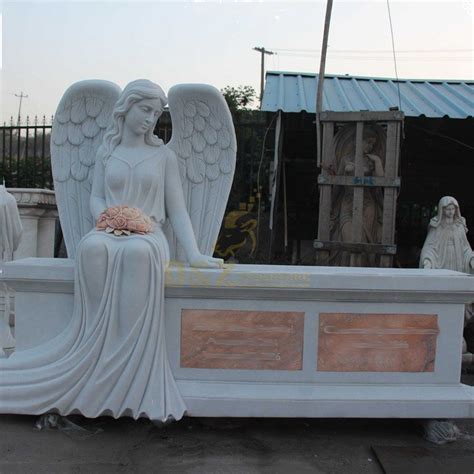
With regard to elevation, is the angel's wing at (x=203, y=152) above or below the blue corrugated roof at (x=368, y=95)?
below

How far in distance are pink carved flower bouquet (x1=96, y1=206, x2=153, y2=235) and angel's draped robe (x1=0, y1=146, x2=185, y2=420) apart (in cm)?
6

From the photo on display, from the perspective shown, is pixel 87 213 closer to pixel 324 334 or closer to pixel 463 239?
pixel 324 334

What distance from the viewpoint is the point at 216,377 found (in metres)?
3.00

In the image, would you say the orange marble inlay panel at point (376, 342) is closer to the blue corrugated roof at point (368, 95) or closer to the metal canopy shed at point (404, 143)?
the metal canopy shed at point (404, 143)

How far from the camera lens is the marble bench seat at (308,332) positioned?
2.95 meters

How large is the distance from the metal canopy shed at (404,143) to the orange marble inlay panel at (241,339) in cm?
354

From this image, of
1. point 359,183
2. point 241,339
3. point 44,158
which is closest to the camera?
point 241,339

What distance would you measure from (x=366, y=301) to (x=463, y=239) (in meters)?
2.24

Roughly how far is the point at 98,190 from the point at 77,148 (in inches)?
15.3

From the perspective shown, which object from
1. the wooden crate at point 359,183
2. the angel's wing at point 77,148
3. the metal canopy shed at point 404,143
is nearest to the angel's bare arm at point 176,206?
the angel's wing at point 77,148

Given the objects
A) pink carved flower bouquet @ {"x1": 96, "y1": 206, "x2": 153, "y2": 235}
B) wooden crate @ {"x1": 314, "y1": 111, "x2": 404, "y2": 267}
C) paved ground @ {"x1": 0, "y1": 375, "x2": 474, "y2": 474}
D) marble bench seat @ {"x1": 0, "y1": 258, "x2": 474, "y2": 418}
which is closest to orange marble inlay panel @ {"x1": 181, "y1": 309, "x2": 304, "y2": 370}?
marble bench seat @ {"x1": 0, "y1": 258, "x2": 474, "y2": 418}

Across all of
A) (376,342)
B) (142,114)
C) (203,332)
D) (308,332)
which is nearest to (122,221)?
(142,114)

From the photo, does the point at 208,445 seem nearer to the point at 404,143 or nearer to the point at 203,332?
the point at 203,332

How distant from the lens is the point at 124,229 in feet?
9.64
